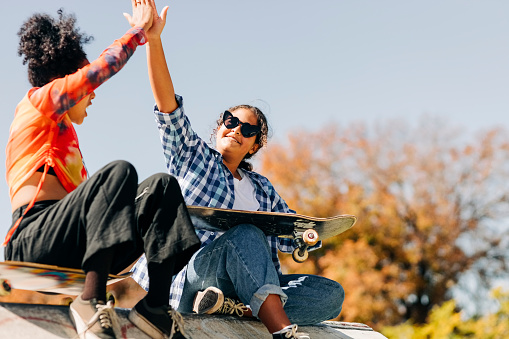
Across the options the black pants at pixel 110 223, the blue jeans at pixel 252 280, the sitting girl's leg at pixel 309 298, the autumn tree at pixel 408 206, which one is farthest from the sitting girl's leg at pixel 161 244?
the autumn tree at pixel 408 206

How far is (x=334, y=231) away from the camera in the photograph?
127 inches

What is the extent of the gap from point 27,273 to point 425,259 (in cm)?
1354

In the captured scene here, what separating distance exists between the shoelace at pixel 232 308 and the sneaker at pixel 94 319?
995 mm

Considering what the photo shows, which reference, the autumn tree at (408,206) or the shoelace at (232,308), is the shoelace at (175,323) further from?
the autumn tree at (408,206)

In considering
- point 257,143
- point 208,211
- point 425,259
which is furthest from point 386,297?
point 208,211

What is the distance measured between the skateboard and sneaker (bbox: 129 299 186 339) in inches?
24.6

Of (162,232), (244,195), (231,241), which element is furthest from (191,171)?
(162,232)

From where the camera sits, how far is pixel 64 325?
2.11 metres

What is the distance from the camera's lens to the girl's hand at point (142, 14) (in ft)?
8.88

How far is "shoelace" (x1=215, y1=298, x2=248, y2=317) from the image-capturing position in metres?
2.91

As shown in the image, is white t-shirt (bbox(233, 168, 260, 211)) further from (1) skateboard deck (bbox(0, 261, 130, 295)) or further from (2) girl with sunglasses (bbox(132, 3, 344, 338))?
(1) skateboard deck (bbox(0, 261, 130, 295))

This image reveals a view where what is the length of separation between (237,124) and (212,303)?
1.17m

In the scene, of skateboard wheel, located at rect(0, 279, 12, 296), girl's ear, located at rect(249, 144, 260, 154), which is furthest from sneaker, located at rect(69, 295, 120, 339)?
girl's ear, located at rect(249, 144, 260, 154)

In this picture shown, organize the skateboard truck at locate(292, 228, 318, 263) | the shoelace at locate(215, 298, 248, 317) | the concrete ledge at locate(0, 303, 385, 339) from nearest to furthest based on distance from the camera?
the concrete ledge at locate(0, 303, 385, 339) → the shoelace at locate(215, 298, 248, 317) → the skateboard truck at locate(292, 228, 318, 263)
